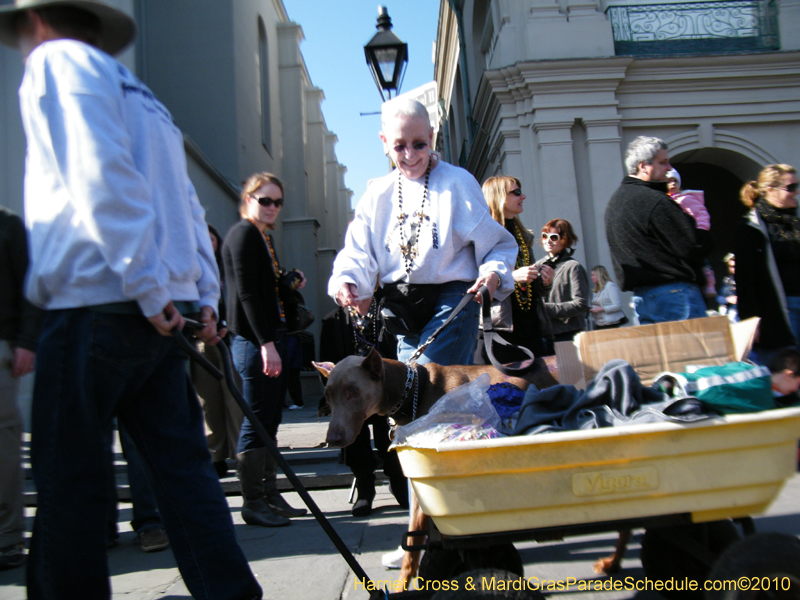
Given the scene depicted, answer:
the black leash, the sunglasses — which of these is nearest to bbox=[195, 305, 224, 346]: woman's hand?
the black leash

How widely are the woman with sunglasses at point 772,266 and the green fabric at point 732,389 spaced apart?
254 cm

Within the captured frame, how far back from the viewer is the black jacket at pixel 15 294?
3.27 metres

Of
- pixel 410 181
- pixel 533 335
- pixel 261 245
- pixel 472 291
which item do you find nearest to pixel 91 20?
pixel 410 181

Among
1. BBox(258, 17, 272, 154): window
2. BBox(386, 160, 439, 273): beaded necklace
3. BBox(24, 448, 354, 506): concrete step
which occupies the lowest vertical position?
BBox(24, 448, 354, 506): concrete step

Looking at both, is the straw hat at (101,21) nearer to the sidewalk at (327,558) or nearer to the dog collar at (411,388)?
the dog collar at (411,388)

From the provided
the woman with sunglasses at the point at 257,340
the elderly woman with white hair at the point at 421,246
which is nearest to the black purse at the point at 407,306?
the elderly woman with white hair at the point at 421,246

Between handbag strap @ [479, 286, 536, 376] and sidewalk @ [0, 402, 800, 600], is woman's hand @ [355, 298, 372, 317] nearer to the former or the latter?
handbag strap @ [479, 286, 536, 376]

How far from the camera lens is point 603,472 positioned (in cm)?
191

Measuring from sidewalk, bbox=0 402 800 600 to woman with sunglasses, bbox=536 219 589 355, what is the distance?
1.79 meters

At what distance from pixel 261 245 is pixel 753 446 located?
297 centimetres

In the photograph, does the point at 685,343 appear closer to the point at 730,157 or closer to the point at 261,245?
the point at 261,245

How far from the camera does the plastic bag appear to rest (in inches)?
77.7

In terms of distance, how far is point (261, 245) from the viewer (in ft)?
13.3

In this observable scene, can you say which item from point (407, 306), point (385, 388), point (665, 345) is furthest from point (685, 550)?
point (407, 306)
